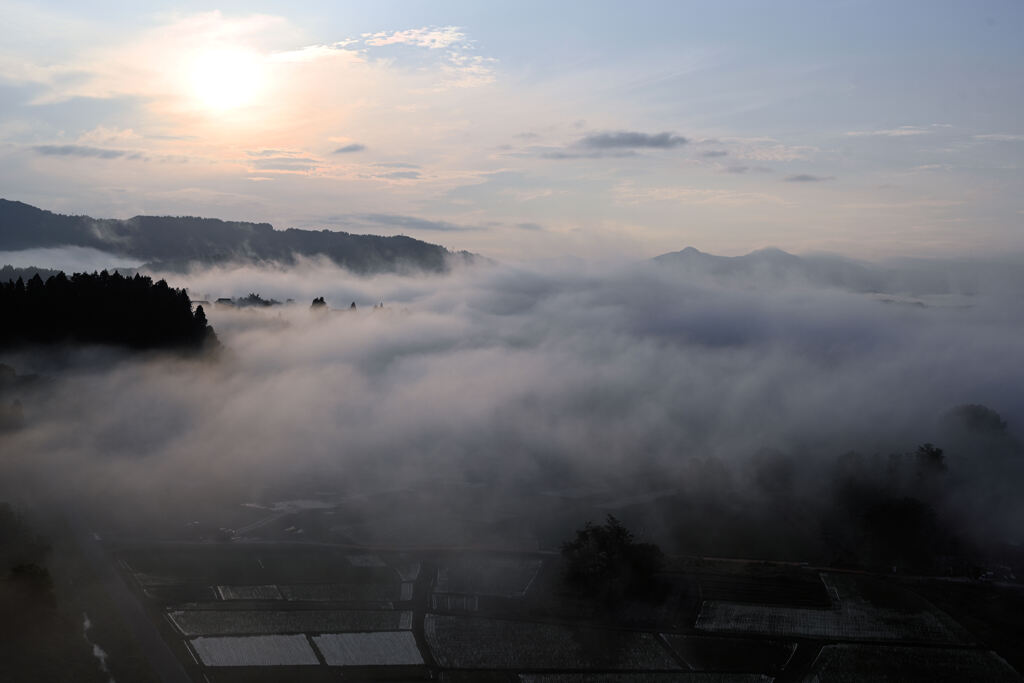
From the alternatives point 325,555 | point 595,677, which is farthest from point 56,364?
point 595,677

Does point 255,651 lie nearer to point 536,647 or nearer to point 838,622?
point 536,647

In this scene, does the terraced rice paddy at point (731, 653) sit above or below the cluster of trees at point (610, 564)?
below

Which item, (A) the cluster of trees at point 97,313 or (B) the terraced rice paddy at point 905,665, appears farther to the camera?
(A) the cluster of trees at point 97,313

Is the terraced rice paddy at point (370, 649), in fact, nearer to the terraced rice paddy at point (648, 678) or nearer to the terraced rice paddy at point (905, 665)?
the terraced rice paddy at point (648, 678)

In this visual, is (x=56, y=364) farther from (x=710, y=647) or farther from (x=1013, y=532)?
(x=1013, y=532)

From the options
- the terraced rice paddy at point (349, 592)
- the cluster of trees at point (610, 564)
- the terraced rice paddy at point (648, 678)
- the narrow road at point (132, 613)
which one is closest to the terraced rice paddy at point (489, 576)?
the terraced rice paddy at point (349, 592)

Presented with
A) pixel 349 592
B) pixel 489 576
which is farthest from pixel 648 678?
pixel 349 592

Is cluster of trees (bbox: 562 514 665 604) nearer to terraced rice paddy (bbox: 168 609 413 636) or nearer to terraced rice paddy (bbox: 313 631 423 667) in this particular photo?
terraced rice paddy (bbox: 168 609 413 636)
